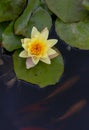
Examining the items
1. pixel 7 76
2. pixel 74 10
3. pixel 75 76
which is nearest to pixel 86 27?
pixel 74 10

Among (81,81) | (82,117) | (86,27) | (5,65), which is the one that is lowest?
(82,117)

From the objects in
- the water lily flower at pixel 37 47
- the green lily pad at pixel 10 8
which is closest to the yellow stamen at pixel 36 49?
the water lily flower at pixel 37 47

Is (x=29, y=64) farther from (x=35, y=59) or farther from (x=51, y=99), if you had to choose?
(x=51, y=99)

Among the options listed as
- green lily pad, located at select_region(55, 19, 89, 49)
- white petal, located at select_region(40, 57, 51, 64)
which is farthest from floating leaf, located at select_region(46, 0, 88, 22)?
white petal, located at select_region(40, 57, 51, 64)

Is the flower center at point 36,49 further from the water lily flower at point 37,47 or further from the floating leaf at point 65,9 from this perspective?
the floating leaf at point 65,9

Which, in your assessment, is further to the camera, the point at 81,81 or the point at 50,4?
the point at 81,81

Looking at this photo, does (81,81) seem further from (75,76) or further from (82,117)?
(82,117)
